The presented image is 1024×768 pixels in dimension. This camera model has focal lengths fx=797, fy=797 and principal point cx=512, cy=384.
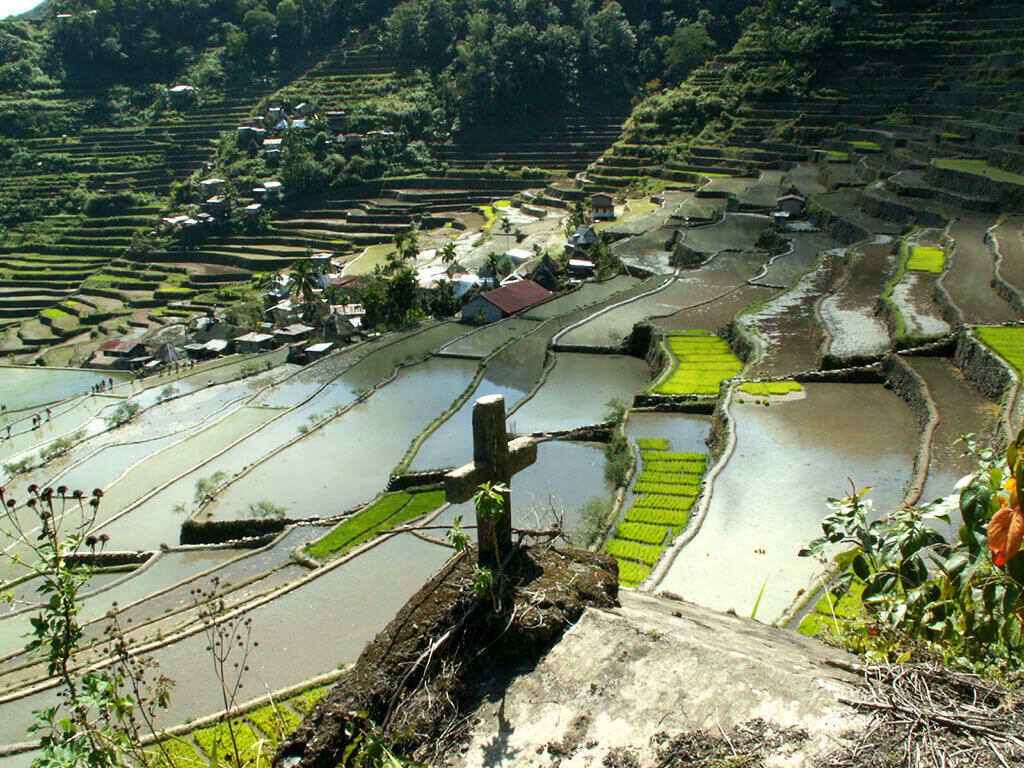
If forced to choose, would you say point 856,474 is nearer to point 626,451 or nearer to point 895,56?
point 626,451

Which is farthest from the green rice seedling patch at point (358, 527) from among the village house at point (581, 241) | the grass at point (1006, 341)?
the village house at point (581, 241)

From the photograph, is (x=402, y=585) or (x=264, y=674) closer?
(x=264, y=674)

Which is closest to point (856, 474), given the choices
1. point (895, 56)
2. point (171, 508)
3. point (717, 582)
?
point (717, 582)

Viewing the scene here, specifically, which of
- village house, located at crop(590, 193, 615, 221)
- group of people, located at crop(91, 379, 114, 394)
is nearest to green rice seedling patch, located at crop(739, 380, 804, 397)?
group of people, located at crop(91, 379, 114, 394)

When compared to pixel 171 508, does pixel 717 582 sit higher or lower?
higher

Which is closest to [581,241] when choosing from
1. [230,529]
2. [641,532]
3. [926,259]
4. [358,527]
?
[926,259]

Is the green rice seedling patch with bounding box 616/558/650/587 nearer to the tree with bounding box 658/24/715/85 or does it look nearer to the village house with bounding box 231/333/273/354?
the village house with bounding box 231/333/273/354
